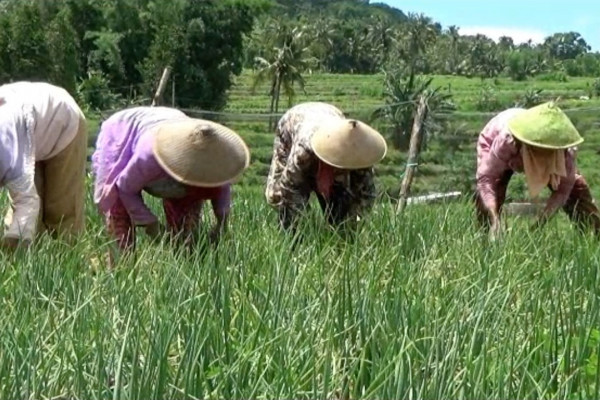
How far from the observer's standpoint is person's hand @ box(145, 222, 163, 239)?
3330 mm

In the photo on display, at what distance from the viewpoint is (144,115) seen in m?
3.46

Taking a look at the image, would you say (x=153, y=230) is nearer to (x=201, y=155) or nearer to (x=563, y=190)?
(x=201, y=155)

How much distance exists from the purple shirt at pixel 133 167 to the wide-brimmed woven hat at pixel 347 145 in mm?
397

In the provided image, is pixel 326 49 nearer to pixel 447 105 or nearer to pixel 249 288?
pixel 447 105

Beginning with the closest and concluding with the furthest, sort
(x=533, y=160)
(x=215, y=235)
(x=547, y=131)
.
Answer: (x=215, y=235), (x=547, y=131), (x=533, y=160)

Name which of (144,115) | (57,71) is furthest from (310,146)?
(57,71)

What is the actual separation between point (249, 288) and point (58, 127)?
99cm

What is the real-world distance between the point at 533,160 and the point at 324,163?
792 millimetres

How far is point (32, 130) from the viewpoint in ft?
9.90

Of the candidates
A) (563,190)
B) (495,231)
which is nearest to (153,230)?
(495,231)

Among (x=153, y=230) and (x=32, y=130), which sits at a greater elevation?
(x=32, y=130)

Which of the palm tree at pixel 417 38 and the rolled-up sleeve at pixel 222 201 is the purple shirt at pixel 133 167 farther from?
the palm tree at pixel 417 38

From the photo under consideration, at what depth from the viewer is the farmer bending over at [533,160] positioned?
3.70 m

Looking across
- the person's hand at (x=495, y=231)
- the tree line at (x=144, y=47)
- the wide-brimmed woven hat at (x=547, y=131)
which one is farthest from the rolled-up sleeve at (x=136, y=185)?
the tree line at (x=144, y=47)
